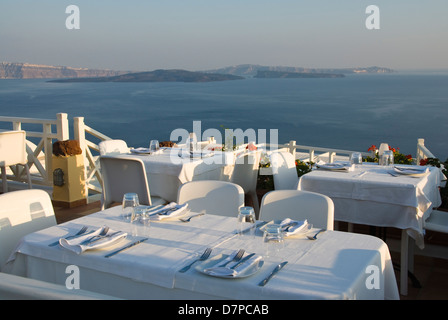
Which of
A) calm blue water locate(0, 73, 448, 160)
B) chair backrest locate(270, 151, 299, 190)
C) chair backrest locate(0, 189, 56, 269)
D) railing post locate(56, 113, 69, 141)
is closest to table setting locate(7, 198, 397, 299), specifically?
chair backrest locate(0, 189, 56, 269)

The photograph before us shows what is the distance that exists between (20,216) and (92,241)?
2.30 ft

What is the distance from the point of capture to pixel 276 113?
3172 inches

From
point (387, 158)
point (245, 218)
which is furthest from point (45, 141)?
point (245, 218)

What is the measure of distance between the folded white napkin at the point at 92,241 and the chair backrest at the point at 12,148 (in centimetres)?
424

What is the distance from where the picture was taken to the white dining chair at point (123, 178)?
4219 millimetres

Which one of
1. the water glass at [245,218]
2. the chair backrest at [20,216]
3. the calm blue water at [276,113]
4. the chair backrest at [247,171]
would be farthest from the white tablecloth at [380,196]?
the calm blue water at [276,113]

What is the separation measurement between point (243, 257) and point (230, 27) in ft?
108

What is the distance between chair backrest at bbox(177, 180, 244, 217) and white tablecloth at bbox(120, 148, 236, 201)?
1353 mm

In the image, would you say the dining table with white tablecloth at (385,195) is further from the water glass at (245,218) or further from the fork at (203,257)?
the fork at (203,257)

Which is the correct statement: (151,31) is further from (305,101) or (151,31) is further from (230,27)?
(305,101)

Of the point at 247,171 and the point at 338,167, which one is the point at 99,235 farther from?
the point at 247,171

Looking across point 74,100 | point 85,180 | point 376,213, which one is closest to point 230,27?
point 85,180
